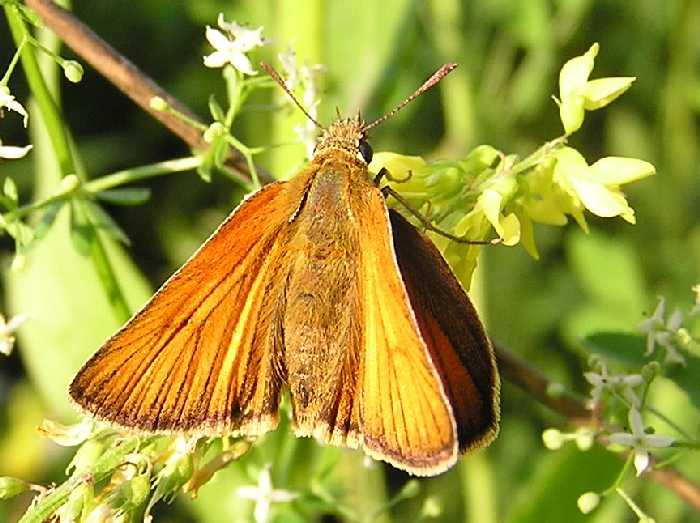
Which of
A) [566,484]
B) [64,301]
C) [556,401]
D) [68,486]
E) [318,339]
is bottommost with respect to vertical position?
[566,484]

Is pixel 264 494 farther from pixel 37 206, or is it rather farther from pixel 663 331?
pixel 663 331

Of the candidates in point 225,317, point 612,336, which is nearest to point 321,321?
point 225,317

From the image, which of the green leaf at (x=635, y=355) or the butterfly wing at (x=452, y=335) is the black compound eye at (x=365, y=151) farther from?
the green leaf at (x=635, y=355)

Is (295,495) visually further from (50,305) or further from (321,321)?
(50,305)

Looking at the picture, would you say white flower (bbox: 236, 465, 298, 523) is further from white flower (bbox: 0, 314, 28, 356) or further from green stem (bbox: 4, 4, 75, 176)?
green stem (bbox: 4, 4, 75, 176)

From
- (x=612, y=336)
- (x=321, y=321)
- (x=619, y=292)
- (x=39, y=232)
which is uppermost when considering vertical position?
(x=39, y=232)

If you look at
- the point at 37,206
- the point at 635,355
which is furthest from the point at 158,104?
the point at 635,355

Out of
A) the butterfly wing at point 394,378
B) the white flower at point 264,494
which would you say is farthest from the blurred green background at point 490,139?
the butterfly wing at point 394,378
